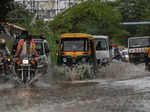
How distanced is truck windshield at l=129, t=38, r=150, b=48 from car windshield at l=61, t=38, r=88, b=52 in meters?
9.49

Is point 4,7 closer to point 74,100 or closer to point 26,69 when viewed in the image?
point 26,69

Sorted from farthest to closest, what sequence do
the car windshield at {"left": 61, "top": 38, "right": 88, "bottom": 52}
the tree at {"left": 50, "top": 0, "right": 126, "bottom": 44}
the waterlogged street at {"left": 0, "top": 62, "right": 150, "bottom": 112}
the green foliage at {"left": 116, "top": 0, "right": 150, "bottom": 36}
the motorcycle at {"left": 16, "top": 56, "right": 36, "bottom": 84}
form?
the green foliage at {"left": 116, "top": 0, "right": 150, "bottom": 36} < the tree at {"left": 50, "top": 0, "right": 126, "bottom": 44} < the car windshield at {"left": 61, "top": 38, "right": 88, "bottom": 52} < the motorcycle at {"left": 16, "top": 56, "right": 36, "bottom": 84} < the waterlogged street at {"left": 0, "top": 62, "right": 150, "bottom": 112}

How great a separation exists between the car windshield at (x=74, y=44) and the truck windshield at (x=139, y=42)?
31.1 ft

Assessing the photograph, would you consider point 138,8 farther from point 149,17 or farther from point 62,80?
point 62,80

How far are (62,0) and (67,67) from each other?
60236mm

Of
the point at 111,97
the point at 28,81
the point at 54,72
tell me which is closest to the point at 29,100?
the point at 111,97

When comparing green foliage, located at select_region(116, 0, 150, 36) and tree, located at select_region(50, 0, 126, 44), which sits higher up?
green foliage, located at select_region(116, 0, 150, 36)

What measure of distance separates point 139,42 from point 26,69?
15.2 m

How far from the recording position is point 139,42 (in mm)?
28422

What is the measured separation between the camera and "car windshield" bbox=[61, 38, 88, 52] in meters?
19.2

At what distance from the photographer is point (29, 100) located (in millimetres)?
10859

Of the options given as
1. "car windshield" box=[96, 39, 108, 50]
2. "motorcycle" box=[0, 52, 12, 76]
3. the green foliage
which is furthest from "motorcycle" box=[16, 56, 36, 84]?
the green foliage

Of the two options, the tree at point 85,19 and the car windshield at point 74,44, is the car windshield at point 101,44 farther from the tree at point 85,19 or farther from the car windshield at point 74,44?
the tree at point 85,19

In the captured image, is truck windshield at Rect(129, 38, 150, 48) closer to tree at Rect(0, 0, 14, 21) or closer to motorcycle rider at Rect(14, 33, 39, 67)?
tree at Rect(0, 0, 14, 21)
